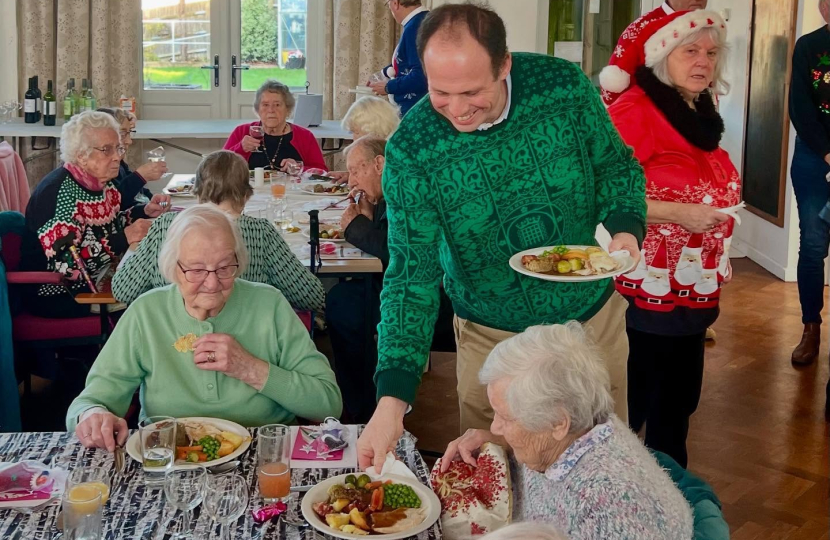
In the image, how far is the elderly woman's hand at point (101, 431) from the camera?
235 centimetres

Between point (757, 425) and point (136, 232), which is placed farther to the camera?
point (757, 425)

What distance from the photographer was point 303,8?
7.97 metres

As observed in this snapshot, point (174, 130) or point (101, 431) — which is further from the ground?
point (174, 130)

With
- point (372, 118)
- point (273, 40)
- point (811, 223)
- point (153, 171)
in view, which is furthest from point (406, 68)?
point (811, 223)

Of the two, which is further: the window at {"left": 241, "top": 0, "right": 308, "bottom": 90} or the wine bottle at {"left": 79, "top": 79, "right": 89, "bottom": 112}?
the window at {"left": 241, "top": 0, "right": 308, "bottom": 90}

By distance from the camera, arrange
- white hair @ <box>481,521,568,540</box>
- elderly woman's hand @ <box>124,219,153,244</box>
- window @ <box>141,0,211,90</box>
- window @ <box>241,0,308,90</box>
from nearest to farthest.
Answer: white hair @ <box>481,521,568,540</box> < elderly woman's hand @ <box>124,219,153,244</box> < window @ <box>141,0,211,90</box> < window @ <box>241,0,308,90</box>

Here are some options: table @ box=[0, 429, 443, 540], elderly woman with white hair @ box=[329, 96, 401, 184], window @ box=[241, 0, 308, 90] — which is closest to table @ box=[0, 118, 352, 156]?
window @ box=[241, 0, 308, 90]

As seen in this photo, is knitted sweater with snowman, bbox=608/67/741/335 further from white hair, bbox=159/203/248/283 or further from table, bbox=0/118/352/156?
table, bbox=0/118/352/156

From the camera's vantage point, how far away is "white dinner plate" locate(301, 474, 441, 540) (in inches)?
76.9

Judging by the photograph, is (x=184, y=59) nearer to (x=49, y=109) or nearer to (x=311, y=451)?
(x=49, y=109)

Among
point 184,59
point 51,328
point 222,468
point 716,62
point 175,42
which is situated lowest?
point 51,328

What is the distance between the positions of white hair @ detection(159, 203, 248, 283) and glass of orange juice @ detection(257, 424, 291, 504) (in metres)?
0.66

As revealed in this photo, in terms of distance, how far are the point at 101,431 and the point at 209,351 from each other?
358mm

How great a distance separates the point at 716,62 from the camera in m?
3.18
